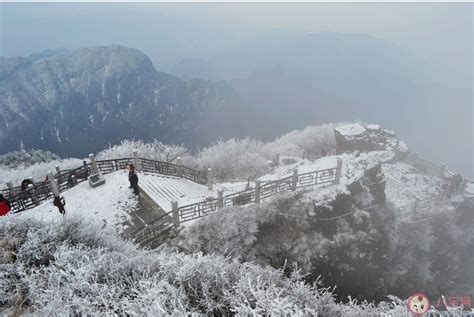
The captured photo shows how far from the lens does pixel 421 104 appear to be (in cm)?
14675

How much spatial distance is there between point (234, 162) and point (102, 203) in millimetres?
23223

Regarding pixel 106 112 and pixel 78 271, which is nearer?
pixel 78 271

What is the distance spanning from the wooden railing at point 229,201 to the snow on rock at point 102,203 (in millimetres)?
1714

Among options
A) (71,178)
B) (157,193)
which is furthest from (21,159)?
(157,193)

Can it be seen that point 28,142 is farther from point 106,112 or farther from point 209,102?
point 209,102

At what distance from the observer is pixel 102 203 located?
13.6 metres

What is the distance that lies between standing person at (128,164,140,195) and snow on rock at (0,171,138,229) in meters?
0.37

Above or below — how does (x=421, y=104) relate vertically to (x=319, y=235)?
below

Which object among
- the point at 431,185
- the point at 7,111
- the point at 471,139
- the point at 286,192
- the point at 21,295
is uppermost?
the point at 21,295

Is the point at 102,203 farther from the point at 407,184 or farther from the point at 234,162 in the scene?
the point at 234,162

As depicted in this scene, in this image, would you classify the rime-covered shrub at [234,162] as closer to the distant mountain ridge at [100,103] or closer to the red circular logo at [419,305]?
the red circular logo at [419,305]

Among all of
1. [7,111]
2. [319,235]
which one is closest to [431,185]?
[319,235]

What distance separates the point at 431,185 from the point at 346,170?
957cm

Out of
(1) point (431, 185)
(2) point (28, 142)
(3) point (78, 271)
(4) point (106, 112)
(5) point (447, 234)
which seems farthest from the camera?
(4) point (106, 112)
